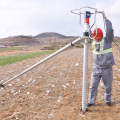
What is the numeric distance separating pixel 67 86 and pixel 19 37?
82205 mm

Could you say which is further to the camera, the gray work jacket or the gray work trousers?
the gray work trousers

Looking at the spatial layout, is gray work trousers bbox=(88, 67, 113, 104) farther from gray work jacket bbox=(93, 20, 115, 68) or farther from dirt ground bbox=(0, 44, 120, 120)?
dirt ground bbox=(0, 44, 120, 120)

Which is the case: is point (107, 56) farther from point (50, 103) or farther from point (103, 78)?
point (50, 103)

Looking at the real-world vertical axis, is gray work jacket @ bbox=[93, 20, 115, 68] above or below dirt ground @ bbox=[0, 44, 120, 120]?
above

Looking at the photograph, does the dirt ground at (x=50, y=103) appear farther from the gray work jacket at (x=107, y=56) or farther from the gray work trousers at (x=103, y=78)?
the gray work jacket at (x=107, y=56)

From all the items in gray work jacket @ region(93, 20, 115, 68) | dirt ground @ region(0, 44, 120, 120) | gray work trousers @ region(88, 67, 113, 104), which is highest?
gray work jacket @ region(93, 20, 115, 68)

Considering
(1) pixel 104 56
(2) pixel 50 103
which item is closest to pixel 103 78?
(1) pixel 104 56

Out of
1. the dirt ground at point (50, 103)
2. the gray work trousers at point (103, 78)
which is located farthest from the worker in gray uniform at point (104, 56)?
the dirt ground at point (50, 103)

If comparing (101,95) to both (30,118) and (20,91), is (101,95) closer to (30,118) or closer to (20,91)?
(30,118)

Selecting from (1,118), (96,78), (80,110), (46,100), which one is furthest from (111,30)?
(1,118)

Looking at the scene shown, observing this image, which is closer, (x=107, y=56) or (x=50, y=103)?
(x=107, y=56)

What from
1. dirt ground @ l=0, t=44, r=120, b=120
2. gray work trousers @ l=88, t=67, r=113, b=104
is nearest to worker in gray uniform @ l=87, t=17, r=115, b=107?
gray work trousers @ l=88, t=67, r=113, b=104

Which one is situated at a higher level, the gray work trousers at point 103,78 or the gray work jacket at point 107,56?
the gray work jacket at point 107,56

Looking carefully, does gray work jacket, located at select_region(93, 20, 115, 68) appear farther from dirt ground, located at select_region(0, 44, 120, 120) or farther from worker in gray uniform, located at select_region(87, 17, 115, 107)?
dirt ground, located at select_region(0, 44, 120, 120)
